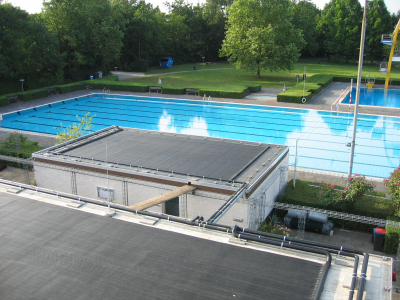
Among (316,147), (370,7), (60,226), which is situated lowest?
(316,147)

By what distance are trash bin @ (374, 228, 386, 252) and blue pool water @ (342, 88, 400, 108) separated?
2055 cm

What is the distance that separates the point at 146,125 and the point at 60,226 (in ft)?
54.5

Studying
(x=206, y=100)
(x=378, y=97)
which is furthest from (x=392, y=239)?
(x=378, y=97)

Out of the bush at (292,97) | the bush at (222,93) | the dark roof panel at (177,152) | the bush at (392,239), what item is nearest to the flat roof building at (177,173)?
the dark roof panel at (177,152)

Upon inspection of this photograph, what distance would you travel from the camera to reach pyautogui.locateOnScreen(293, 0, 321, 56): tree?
2036 inches

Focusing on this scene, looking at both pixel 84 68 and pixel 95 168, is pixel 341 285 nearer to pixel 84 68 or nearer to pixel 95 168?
pixel 95 168

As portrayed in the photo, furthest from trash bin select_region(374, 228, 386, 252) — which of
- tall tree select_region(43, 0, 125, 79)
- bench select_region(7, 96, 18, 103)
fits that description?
tall tree select_region(43, 0, 125, 79)

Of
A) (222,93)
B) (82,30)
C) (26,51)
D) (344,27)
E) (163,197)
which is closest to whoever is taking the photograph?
(163,197)

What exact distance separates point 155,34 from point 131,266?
45.5m

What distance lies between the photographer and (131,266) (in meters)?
6.23

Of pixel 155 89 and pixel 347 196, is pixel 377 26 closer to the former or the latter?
pixel 155 89

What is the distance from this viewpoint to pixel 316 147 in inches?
750

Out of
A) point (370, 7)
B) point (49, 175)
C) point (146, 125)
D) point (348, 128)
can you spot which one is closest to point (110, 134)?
point (49, 175)

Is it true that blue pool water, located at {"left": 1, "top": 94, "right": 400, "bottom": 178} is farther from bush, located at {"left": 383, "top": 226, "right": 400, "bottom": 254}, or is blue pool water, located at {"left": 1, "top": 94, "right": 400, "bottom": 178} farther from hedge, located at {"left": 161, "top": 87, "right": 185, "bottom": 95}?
bush, located at {"left": 383, "top": 226, "right": 400, "bottom": 254}
